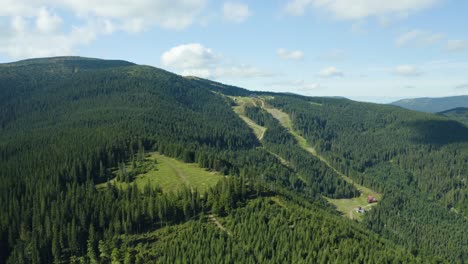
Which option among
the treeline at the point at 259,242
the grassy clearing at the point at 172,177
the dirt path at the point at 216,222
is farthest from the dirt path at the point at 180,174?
the treeline at the point at 259,242

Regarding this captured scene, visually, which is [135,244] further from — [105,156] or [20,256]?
[105,156]

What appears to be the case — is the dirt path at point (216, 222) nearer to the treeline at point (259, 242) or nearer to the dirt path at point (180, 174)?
the treeline at point (259, 242)

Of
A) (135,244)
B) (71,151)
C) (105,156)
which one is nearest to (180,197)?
(135,244)

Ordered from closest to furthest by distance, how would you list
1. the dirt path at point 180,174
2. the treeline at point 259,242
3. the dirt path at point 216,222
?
the treeline at point 259,242 → the dirt path at point 216,222 → the dirt path at point 180,174

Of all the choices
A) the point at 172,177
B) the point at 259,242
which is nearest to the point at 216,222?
the point at 259,242

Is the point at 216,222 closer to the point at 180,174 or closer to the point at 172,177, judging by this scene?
the point at 172,177

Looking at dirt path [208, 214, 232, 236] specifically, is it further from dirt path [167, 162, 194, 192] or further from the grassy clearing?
dirt path [167, 162, 194, 192]

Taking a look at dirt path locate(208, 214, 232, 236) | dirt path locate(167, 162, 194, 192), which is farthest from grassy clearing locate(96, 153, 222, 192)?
dirt path locate(208, 214, 232, 236)

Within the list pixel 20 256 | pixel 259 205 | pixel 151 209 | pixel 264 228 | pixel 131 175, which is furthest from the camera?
pixel 131 175
